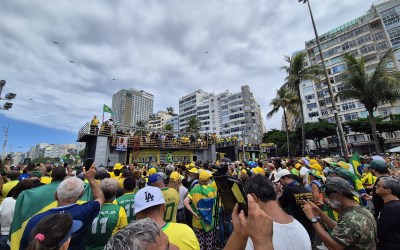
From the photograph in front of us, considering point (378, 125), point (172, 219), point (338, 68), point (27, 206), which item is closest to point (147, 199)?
point (172, 219)

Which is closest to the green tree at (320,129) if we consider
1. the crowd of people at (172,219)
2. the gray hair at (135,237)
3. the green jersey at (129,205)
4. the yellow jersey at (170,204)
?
the crowd of people at (172,219)

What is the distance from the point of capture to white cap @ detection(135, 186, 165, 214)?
2.00 metres

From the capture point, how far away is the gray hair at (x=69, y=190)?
222 centimetres

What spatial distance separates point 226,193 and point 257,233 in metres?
0.54

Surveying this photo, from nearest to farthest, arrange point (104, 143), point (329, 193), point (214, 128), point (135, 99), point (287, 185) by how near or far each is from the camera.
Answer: point (329, 193)
point (287, 185)
point (104, 143)
point (214, 128)
point (135, 99)

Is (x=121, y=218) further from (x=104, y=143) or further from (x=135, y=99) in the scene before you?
(x=135, y=99)

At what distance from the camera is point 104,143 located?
18.5 meters

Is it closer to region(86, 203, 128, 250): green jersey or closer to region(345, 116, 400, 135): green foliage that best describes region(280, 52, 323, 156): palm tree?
region(86, 203, 128, 250): green jersey

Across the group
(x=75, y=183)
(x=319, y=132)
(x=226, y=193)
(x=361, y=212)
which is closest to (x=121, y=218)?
(x=75, y=183)

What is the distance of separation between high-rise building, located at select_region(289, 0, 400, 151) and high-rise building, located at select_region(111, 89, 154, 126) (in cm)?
9576

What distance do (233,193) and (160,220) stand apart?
3.50ft

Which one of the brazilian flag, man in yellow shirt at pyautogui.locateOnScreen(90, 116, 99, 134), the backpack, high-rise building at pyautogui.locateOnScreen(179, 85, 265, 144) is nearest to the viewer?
the brazilian flag

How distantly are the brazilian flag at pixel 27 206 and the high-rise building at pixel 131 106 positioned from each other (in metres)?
111

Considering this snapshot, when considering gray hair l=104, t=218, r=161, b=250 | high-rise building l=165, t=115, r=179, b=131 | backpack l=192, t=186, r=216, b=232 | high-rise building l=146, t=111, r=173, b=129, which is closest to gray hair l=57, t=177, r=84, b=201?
gray hair l=104, t=218, r=161, b=250
